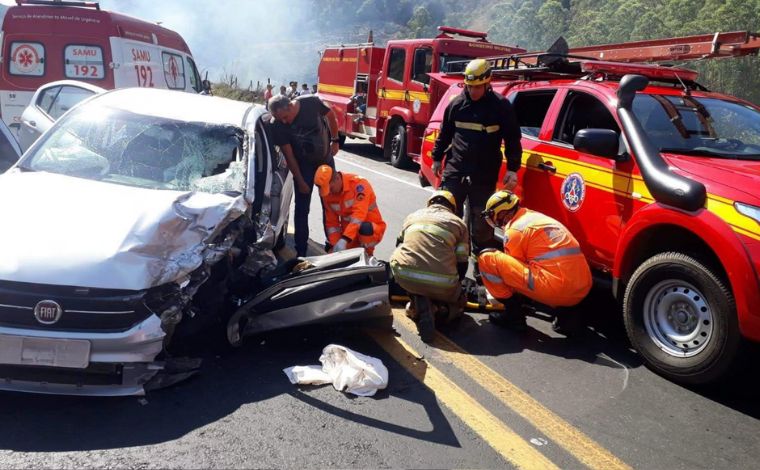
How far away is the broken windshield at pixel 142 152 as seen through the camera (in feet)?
13.8

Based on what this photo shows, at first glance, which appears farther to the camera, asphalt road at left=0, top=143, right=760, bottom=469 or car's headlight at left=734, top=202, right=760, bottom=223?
car's headlight at left=734, top=202, right=760, bottom=223

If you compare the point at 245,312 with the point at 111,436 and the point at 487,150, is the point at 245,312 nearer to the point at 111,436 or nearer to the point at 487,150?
the point at 111,436

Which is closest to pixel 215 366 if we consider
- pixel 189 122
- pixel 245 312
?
pixel 245 312

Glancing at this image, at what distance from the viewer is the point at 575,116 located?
5.28 meters

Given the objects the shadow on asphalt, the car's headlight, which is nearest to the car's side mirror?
the car's headlight

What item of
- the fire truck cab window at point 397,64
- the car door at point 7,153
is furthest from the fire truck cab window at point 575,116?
the fire truck cab window at point 397,64

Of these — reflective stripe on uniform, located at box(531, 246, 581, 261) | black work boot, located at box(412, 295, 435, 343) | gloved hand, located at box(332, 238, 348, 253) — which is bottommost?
black work boot, located at box(412, 295, 435, 343)

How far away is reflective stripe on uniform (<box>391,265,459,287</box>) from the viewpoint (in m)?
4.41

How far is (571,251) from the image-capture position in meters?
4.39

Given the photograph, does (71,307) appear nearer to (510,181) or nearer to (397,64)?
(510,181)

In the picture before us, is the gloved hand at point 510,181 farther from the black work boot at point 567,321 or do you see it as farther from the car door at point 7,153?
the car door at point 7,153

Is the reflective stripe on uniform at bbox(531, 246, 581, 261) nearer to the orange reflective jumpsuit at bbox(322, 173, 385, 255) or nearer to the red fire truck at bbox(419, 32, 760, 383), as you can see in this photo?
the red fire truck at bbox(419, 32, 760, 383)

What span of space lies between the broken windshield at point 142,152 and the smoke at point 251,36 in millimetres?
44573

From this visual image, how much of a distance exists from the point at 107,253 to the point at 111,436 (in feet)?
2.89
